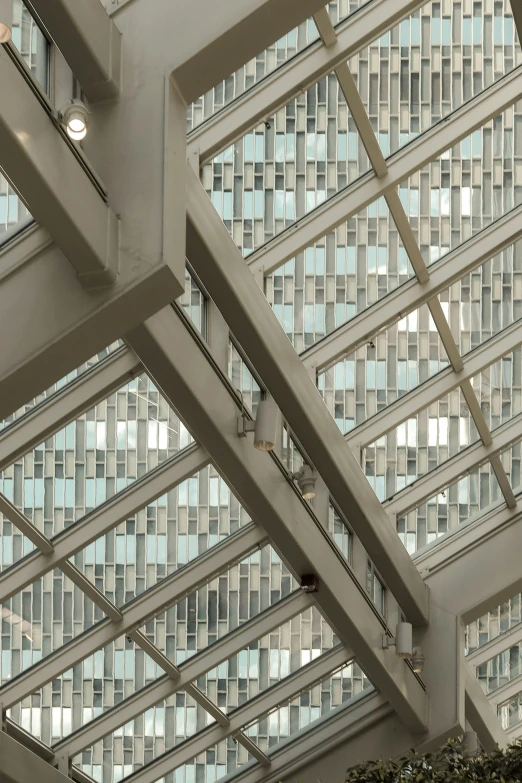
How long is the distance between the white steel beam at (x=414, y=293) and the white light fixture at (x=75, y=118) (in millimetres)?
4602

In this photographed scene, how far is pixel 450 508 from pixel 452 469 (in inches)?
43.2

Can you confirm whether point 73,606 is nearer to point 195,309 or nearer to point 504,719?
point 195,309

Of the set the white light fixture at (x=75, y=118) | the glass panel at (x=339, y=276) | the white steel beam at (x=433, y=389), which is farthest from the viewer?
the white steel beam at (x=433, y=389)

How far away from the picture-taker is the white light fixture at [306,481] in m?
9.61

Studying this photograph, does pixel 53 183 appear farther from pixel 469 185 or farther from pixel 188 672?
pixel 188 672

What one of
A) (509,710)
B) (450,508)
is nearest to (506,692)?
(509,710)

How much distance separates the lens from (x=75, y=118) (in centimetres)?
559

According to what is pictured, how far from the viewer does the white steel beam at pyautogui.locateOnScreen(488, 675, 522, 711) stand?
648 inches

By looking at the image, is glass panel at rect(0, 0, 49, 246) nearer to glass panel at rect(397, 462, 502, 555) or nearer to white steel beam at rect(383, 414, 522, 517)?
white steel beam at rect(383, 414, 522, 517)

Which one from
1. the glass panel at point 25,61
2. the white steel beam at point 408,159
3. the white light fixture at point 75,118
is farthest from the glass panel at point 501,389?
the white light fixture at point 75,118

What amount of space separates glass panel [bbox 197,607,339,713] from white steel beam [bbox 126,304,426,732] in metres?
0.37

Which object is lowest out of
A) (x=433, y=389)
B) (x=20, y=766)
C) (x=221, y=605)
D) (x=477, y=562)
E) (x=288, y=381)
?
(x=20, y=766)

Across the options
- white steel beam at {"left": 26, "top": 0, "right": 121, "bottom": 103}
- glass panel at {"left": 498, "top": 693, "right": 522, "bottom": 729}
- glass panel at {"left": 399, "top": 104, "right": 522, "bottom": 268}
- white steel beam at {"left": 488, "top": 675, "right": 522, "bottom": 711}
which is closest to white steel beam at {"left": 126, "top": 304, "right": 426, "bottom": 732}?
white steel beam at {"left": 26, "top": 0, "right": 121, "bottom": 103}

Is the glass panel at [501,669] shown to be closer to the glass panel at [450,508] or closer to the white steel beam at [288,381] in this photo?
the glass panel at [450,508]
